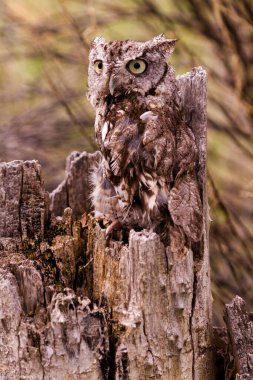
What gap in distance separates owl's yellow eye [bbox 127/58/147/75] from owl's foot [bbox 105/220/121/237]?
55 centimetres

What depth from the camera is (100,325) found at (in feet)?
7.20

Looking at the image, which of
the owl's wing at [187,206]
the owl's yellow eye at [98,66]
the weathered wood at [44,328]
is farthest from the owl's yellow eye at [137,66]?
the weathered wood at [44,328]

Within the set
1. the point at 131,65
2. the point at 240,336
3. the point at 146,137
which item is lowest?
the point at 240,336

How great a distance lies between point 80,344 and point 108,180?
2.40 ft

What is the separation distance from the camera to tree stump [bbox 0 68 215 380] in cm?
219

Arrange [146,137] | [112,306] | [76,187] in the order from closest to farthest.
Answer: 1. [112,306]
2. [146,137]
3. [76,187]

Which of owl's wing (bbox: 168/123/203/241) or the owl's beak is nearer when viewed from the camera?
owl's wing (bbox: 168/123/203/241)

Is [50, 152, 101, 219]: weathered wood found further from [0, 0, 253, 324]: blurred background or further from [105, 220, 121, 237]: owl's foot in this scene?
[0, 0, 253, 324]: blurred background

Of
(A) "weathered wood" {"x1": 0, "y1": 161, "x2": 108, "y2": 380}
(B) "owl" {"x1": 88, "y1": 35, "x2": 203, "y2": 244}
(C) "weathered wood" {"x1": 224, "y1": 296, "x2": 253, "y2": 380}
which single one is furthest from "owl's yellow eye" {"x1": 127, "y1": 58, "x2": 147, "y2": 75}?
(C) "weathered wood" {"x1": 224, "y1": 296, "x2": 253, "y2": 380}

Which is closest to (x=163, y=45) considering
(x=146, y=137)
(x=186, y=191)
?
(x=146, y=137)

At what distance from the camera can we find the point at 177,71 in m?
4.35

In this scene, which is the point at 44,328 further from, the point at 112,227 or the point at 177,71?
the point at 177,71

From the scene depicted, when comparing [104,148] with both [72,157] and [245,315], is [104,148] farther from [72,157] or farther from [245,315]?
[245,315]

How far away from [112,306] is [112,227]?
0.30 meters
